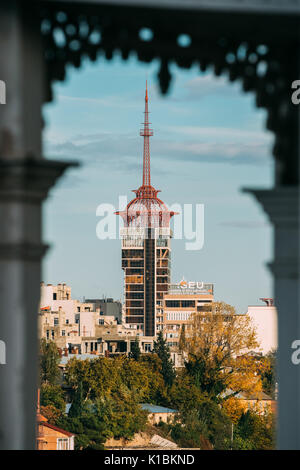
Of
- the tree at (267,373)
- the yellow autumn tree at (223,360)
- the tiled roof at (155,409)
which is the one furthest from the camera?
the tree at (267,373)

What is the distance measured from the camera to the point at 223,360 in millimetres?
50719

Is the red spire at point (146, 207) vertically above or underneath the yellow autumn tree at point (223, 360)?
above

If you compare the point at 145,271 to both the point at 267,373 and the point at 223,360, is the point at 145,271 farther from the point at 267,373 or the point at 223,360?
the point at 223,360

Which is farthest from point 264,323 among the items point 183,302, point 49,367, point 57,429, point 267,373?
point 57,429

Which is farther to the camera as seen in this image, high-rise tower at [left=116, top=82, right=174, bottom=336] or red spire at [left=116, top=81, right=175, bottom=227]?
high-rise tower at [left=116, top=82, right=174, bottom=336]

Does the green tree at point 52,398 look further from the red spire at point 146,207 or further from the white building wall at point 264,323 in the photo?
the red spire at point 146,207

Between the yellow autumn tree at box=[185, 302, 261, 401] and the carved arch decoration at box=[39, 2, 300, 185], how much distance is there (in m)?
45.1

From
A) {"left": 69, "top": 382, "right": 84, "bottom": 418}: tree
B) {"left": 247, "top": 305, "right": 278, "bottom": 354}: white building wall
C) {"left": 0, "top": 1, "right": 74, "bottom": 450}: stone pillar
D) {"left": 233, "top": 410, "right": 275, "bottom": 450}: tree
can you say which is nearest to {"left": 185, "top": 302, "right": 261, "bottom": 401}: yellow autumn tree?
{"left": 233, "top": 410, "right": 275, "bottom": 450}: tree

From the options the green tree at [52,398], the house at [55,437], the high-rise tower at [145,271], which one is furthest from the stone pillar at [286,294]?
the high-rise tower at [145,271]

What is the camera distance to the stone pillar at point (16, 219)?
4844 mm

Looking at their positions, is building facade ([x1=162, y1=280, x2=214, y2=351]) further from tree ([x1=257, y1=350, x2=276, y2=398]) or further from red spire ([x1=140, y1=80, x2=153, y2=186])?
tree ([x1=257, y1=350, x2=276, y2=398])

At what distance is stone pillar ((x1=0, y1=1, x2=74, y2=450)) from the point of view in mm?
4844

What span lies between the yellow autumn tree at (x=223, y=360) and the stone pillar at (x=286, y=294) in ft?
147

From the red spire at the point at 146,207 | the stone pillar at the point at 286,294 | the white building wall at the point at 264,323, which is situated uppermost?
the red spire at the point at 146,207
